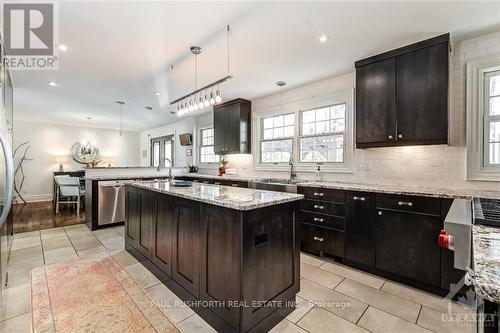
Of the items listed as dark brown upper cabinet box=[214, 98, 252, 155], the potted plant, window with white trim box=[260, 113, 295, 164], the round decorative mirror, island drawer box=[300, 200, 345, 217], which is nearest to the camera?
island drawer box=[300, 200, 345, 217]

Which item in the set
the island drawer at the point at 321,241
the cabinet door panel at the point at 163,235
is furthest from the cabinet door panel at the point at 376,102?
the cabinet door panel at the point at 163,235

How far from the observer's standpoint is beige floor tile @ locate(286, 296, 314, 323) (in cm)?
186

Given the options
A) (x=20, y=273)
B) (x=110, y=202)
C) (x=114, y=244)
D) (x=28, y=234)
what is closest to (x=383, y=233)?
(x=114, y=244)

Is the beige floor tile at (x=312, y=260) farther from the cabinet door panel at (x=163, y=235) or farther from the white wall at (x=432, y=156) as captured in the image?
the cabinet door panel at (x=163, y=235)

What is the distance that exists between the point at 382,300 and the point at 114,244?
361cm

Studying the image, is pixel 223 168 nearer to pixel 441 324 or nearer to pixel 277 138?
pixel 277 138

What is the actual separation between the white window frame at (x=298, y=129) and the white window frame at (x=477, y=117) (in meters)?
1.26

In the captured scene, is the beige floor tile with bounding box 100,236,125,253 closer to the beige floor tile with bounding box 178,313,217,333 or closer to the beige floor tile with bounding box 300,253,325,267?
the beige floor tile with bounding box 178,313,217,333

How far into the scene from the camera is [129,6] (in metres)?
1.99

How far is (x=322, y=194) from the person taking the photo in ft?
9.71

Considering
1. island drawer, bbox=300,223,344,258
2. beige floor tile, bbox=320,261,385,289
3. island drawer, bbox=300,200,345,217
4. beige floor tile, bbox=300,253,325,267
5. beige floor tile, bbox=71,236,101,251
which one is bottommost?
beige floor tile, bbox=300,253,325,267

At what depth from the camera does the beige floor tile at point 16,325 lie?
1711 mm

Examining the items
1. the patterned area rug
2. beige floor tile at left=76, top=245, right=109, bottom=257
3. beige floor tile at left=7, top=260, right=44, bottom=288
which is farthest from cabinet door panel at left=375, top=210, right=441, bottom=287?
beige floor tile at left=7, top=260, right=44, bottom=288

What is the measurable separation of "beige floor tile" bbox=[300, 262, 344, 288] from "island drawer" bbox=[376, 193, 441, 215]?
93cm
